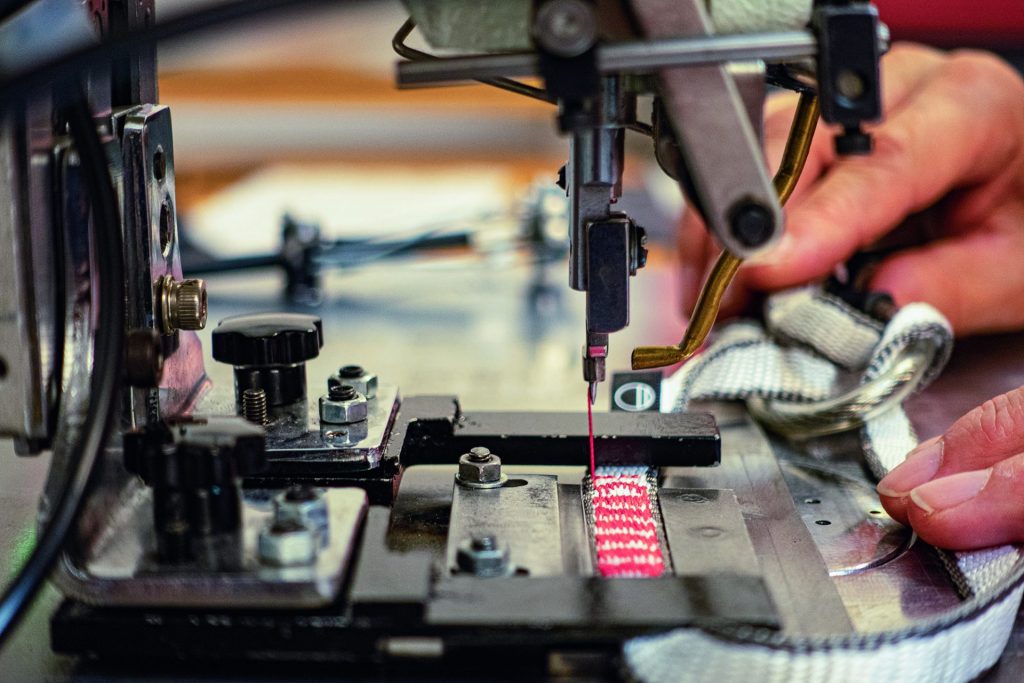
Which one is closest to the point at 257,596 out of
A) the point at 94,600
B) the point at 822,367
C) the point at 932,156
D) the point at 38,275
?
the point at 94,600

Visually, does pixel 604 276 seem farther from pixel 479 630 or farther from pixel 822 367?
pixel 822 367

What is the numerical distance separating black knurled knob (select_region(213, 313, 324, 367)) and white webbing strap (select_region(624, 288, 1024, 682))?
1.09ft

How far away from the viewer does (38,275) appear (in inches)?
27.0

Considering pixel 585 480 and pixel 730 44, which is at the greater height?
pixel 730 44

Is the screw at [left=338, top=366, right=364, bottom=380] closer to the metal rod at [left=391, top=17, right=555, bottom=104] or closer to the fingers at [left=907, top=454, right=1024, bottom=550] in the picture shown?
the metal rod at [left=391, top=17, right=555, bottom=104]

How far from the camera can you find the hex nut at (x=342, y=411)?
33.7 inches

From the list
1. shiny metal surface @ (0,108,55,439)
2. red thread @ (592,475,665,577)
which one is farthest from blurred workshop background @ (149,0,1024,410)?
red thread @ (592,475,665,577)

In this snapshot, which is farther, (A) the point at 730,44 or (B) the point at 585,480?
(B) the point at 585,480

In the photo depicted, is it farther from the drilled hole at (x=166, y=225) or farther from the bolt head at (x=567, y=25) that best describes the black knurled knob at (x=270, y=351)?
the bolt head at (x=567, y=25)

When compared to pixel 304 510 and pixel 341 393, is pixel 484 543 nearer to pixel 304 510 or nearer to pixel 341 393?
pixel 304 510

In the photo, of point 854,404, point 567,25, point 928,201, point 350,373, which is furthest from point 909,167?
point 567,25

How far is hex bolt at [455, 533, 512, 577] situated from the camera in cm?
68

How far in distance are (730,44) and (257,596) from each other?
0.37 m

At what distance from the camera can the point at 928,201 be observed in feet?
4.47
